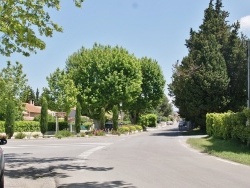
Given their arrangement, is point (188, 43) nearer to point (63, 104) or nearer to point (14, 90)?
point (63, 104)

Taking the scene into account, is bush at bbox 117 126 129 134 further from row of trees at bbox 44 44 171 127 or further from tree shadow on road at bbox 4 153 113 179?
tree shadow on road at bbox 4 153 113 179

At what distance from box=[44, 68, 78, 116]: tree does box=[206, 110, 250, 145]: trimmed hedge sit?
2705cm

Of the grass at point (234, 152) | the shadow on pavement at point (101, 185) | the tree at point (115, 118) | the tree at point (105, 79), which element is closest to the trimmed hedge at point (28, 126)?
the tree at point (105, 79)

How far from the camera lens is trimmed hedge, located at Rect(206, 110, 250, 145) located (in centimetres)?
2176

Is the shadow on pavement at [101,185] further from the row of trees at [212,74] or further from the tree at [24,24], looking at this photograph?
the row of trees at [212,74]

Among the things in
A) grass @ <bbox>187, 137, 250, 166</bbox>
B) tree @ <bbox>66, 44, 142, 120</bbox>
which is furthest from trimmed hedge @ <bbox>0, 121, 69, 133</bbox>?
grass @ <bbox>187, 137, 250, 166</bbox>

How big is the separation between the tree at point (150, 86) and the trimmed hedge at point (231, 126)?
122 feet

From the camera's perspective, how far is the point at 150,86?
72.6 m

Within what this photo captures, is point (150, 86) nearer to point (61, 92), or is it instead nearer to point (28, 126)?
point (61, 92)

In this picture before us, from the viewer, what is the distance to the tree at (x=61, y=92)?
57812mm

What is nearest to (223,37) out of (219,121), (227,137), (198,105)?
(198,105)

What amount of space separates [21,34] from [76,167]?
5.07 metres

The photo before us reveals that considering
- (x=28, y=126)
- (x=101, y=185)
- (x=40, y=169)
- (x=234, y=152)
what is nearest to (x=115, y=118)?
(x=28, y=126)

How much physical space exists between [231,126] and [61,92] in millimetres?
37761
